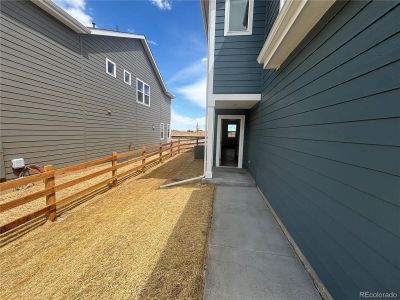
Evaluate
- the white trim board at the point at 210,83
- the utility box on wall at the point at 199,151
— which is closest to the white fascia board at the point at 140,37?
the white trim board at the point at 210,83

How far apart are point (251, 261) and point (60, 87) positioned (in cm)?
726

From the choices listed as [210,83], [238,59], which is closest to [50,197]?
[210,83]

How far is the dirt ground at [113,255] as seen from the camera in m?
1.85

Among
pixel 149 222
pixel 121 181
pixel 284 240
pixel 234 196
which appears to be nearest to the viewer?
pixel 284 240

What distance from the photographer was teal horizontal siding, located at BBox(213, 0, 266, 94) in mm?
4995

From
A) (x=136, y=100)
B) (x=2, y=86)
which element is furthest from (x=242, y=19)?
(x=136, y=100)

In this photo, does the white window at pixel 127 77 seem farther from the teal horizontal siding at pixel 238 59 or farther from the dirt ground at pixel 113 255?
the dirt ground at pixel 113 255

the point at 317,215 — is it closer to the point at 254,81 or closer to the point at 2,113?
the point at 254,81

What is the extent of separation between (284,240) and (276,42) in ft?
10.1

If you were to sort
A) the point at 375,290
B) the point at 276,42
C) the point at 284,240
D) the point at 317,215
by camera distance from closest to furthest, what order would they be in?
1. the point at 375,290
2. the point at 317,215
3. the point at 284,240
4. the point at 276,42

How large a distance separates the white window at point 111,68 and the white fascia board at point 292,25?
740 cm

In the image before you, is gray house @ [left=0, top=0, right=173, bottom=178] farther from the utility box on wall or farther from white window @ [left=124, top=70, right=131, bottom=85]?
the utility box on wall

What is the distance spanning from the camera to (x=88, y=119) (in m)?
7.16

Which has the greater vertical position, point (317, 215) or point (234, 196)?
point (317, 215)
